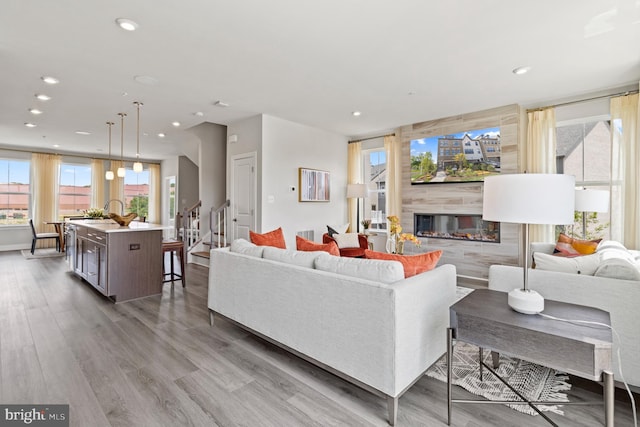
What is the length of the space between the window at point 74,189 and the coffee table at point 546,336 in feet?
35.1

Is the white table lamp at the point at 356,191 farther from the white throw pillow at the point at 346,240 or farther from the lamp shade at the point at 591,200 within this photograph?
the lamp shade at the point at 591,200

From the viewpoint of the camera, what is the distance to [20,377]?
216 cm

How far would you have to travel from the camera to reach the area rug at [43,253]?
23.1ft

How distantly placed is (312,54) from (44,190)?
9201mm

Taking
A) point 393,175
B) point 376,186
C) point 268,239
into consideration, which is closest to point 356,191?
point 376,186

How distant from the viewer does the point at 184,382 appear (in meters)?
2.13

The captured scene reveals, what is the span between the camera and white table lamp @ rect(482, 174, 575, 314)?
1562 mm

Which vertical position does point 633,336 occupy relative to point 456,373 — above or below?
above

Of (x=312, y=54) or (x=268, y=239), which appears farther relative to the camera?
(x=268, y=239)

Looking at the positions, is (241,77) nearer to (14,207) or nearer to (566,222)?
(566,222)

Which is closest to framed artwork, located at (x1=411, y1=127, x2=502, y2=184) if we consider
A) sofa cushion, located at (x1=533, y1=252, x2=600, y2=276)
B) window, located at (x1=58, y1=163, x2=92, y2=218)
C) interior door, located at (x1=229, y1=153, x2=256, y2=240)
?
interior door, located at (x1=229, y1=153, x2=256, y2=240)

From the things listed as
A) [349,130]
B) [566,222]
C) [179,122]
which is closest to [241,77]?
[179,122]

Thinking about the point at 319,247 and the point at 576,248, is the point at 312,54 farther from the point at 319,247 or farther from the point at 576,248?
the point at 576,248

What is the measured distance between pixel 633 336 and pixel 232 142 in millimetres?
5835
